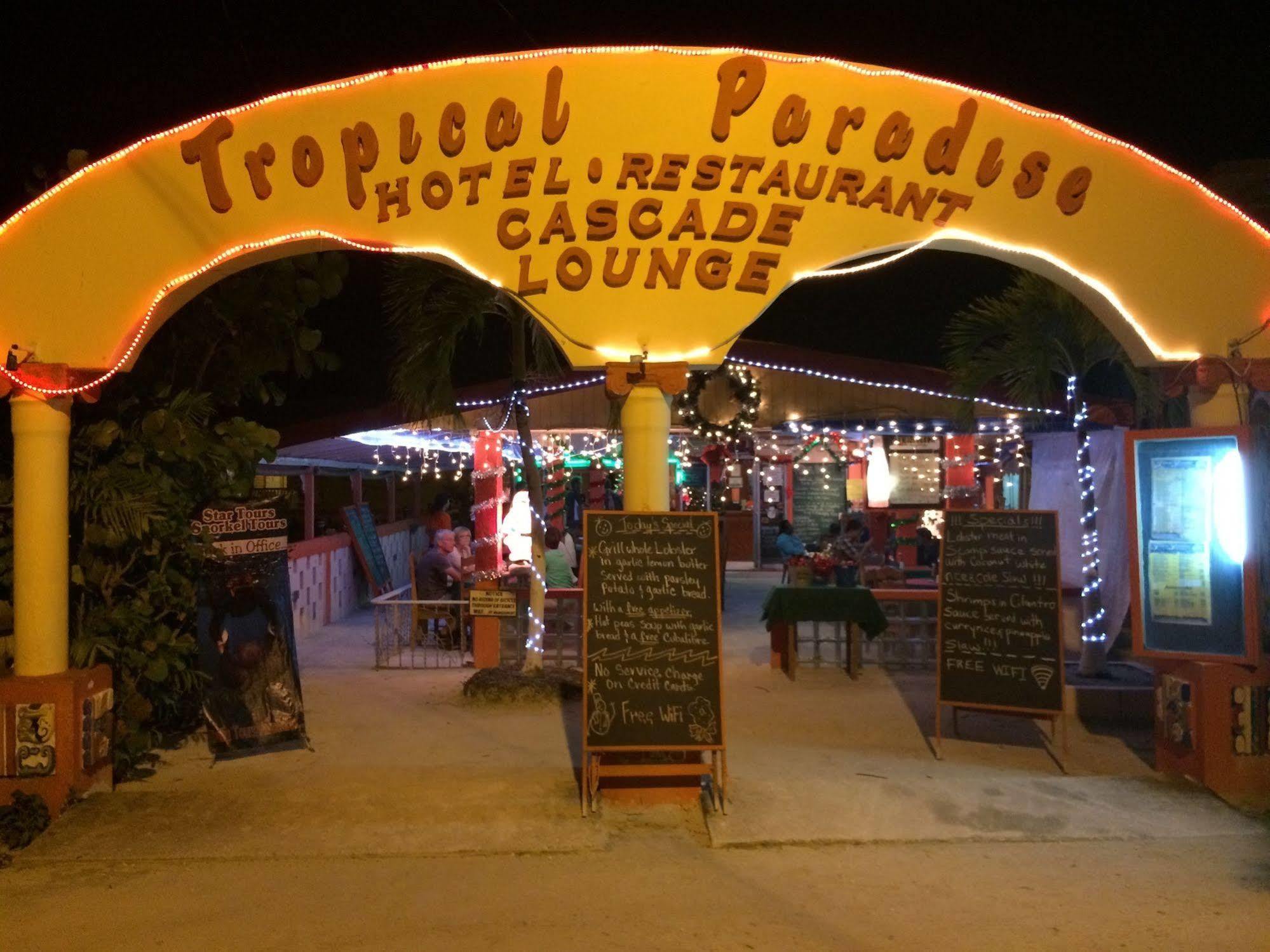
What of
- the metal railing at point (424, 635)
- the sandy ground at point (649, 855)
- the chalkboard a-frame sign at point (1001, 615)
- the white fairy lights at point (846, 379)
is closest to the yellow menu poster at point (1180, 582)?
the chalkboard a-frame sign at point (1001, 615)

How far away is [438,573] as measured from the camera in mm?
13273

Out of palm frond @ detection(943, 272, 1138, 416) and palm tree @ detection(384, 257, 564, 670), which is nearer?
palm tree @ detection(384, 257, 564, 670)

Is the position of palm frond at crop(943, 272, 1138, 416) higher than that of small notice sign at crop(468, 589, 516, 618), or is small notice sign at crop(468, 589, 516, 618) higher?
palm frond at crop(943, 272, 1138, 416)

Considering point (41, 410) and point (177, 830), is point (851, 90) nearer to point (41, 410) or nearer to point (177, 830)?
point (41, 410)

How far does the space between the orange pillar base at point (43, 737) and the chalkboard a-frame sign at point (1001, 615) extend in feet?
19.4

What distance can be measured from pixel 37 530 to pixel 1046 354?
870 cm

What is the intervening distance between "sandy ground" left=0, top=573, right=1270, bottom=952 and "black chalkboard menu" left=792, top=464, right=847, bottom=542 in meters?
14.6

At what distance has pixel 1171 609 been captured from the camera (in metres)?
7.40

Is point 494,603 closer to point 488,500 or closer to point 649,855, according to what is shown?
point 488,500

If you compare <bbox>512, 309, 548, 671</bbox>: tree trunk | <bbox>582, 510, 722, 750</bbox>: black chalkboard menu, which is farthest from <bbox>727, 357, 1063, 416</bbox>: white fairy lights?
<bbox>582, 510, 722, 750</bbox>: black chalkboard menu

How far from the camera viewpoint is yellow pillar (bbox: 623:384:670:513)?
7.02 metres

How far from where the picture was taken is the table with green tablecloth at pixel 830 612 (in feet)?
36.1

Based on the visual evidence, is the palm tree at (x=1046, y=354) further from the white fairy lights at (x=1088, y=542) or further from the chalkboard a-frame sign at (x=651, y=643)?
the chalkboard a-frame sign at (x=651, y=643)

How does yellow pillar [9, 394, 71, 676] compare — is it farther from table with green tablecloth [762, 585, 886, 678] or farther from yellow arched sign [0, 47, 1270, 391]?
table with green tablecloth [762, 585, 886, 678]
